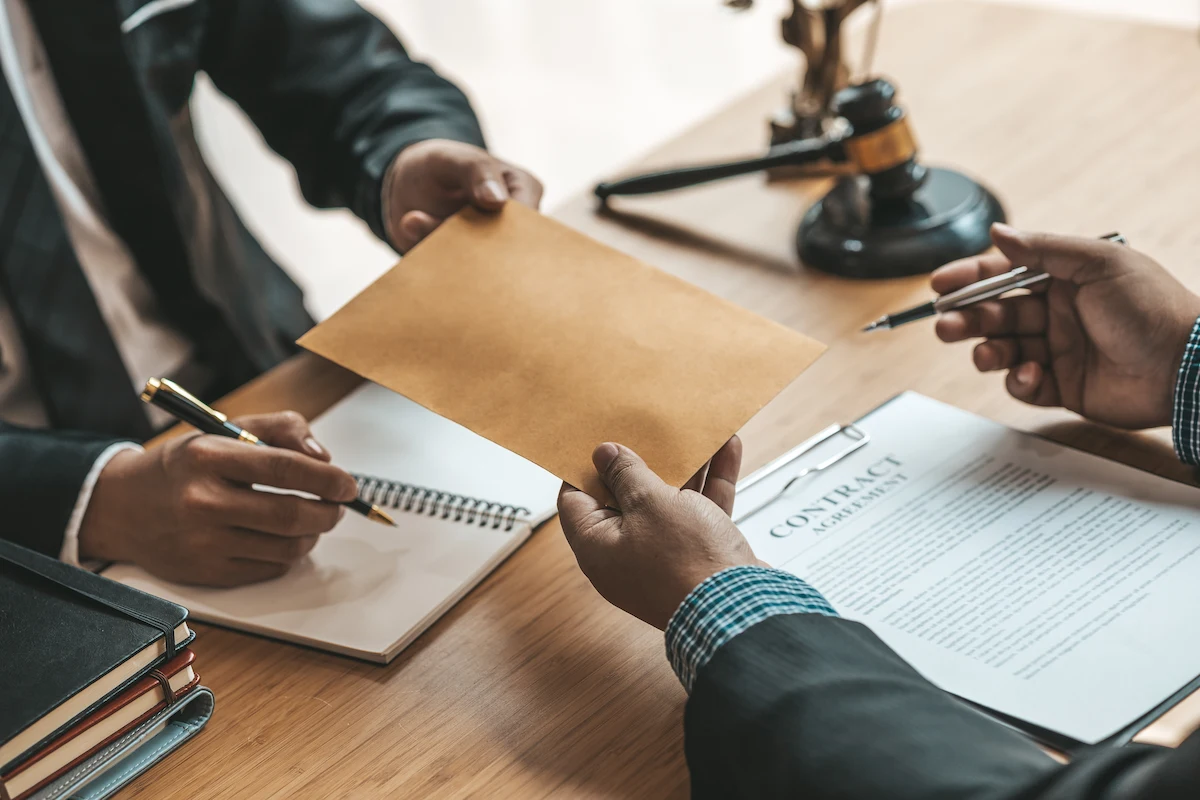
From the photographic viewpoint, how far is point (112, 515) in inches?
38.1

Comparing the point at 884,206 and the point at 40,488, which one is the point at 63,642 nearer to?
the point at 40,488

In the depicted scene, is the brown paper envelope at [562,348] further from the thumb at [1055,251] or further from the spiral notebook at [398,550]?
the thumb at [1055,251]

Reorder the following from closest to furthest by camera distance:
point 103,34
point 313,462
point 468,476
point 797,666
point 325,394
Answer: point 797,666 → point 313,462 → point 468,476 → point 325,394 → point 103,34

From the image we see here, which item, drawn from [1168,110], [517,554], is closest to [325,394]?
[517,554]

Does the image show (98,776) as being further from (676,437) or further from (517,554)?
(676,437)

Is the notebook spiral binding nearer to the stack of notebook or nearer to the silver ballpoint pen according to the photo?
the stack of notebook

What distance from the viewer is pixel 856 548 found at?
854 millimetres

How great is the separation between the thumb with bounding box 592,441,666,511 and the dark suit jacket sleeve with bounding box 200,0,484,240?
70cm

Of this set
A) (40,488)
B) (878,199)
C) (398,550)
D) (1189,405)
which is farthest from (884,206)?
(40,488)

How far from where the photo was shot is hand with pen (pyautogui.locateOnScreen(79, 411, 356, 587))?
0.90 metres

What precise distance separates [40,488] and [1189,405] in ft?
3.20

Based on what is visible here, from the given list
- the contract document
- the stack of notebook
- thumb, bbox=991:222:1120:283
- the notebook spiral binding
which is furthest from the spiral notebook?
A: thumb, bbox=991:222:1120:283

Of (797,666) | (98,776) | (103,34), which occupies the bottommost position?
(98,776)

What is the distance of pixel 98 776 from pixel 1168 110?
1.41 m
